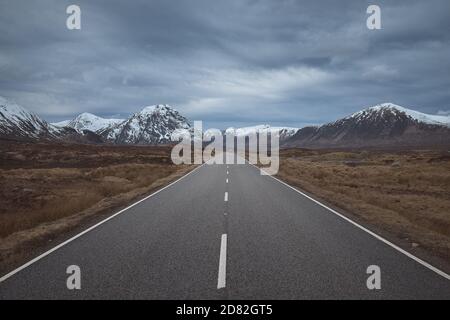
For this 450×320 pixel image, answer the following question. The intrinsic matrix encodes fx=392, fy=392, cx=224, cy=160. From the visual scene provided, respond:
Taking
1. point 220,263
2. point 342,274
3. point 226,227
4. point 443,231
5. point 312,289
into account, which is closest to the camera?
point 312,289

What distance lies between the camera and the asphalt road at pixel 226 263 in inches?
228

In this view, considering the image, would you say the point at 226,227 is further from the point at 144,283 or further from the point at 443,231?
the point at 443,231

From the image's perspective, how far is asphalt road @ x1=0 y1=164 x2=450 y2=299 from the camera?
5.79 m

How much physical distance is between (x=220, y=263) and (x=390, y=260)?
10.7ft

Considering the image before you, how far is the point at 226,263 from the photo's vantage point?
23.5ft

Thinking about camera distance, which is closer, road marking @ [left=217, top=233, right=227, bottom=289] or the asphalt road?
the asphalt road

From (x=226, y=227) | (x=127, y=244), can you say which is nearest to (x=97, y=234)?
(x=127, y=244)

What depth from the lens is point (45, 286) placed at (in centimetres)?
602

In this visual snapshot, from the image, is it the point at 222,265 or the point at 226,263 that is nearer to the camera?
the point at 222,265

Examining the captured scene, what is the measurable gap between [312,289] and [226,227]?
4812 millimetres

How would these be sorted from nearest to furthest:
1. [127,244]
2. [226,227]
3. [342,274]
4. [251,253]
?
[342,274]
[251,253]
[127,244]
[226,227]

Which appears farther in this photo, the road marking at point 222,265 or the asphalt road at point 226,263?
the road marking at point 222,265
